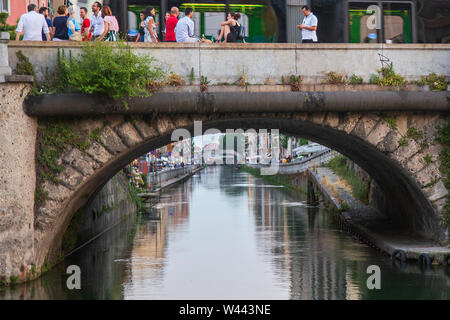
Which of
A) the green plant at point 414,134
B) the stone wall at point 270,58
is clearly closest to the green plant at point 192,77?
the stone wall at point 270,58

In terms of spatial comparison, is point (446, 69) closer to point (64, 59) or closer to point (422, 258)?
point (422, 258)

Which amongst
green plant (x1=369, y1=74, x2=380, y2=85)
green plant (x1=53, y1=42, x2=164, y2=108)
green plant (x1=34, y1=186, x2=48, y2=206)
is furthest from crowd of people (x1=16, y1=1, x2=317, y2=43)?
green plant (x1=34, y1=186, x2=48, y2=206)

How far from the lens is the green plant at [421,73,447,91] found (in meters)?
15.5

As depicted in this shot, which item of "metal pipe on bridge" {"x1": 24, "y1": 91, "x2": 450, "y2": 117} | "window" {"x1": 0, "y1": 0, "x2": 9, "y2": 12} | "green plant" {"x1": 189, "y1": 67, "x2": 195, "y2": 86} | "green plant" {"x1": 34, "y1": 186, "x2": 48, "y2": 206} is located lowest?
"green plant" {"x1": 34, "y1": 186, "x2": 48, "y2": 206}

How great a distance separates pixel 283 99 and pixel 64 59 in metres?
4.16

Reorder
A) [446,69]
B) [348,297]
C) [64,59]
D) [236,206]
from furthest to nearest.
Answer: [236,206] → [446,69] → [64,59] → [348,297]

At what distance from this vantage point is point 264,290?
13.7m

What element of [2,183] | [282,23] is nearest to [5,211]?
[2,183]

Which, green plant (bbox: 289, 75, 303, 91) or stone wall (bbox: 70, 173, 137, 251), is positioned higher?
green plant (bbox: 289, 75, 303, 91)

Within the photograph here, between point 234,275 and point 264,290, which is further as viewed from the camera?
point 234,275

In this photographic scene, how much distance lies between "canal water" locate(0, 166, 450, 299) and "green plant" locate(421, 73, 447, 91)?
358cm

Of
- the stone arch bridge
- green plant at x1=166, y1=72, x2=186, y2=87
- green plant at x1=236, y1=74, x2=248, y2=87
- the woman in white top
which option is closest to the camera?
the stone arch bridge

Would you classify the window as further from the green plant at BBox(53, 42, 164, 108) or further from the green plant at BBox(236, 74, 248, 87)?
the green plant at BBox(236, 74, 248, 87)

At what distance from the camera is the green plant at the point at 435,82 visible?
15.5 metres
